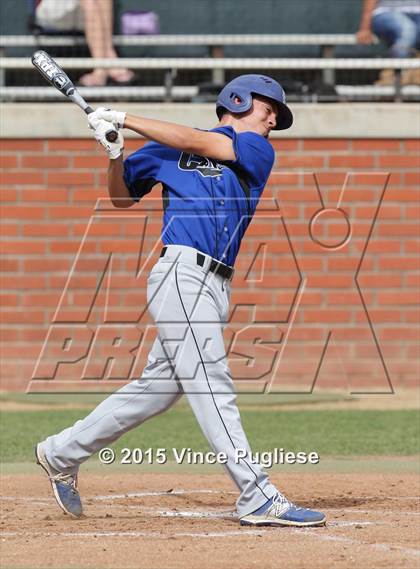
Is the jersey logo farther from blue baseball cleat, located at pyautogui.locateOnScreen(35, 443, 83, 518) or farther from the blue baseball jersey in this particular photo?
blue baseball cleat, located at pyautogui.locateOnScreen(35, 443, 83, 518)

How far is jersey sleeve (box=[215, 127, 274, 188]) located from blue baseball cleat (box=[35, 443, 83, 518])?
1822 mm

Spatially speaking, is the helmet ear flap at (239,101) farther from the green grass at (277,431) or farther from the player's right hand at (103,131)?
the green grass at (277,431)

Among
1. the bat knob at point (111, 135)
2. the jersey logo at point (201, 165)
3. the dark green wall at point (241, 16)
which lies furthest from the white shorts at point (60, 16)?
the bat knob at point (111, 135)

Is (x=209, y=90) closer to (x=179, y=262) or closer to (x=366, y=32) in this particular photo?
(x=366, y=32)

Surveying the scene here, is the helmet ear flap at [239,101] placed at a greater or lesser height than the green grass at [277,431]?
greater

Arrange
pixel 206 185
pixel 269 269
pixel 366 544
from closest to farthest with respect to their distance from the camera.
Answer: pixel 366 544 < pixel 206 185 < pixel 269 269

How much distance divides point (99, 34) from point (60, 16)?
0.46 meters

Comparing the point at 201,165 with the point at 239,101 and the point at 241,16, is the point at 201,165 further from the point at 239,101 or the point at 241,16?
the point at 241,16

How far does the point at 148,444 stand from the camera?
30.9 feet

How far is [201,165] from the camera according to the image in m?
6.41

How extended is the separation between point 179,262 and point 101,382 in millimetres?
5796

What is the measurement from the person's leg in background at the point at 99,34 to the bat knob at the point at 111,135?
6.26m

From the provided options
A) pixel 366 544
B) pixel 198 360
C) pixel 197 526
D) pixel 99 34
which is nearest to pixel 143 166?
pixel 198 360

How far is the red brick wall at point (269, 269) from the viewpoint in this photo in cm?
1191
